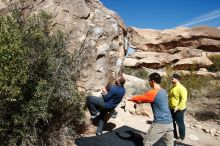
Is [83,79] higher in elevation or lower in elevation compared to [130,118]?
higher

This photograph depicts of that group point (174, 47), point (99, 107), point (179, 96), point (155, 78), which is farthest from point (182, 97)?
point (174, 47)

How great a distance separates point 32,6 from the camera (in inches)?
345

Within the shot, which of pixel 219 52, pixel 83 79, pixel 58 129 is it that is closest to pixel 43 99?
pixel 58 129

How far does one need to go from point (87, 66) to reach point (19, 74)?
127 inches

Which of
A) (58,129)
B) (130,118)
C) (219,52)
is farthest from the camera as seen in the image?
(219,52)

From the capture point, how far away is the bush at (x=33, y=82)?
19.7ft

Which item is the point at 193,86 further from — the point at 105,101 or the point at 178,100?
the point at 105,101

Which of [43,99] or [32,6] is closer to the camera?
[43,99]

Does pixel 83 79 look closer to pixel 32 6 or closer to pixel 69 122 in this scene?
pixel 69 122

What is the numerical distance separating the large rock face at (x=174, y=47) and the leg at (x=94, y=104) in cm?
2058

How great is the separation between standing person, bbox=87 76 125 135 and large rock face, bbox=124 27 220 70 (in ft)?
67.6

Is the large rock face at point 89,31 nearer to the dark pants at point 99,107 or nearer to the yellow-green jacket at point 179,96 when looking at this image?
the dark pants at point 99,107

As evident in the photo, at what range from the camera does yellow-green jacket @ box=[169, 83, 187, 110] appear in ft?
28.3

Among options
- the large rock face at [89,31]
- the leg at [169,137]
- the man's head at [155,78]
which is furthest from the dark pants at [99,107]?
the man's head at [155,78]
